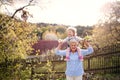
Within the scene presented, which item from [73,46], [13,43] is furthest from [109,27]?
[73,46]

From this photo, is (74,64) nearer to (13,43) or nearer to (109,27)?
(13,43)

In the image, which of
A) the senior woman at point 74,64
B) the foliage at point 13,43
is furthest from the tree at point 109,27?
the senior woman at point 74,64

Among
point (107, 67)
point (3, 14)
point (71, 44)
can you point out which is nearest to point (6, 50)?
point (3, 14)

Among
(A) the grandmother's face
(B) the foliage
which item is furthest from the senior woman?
(B) the foliage

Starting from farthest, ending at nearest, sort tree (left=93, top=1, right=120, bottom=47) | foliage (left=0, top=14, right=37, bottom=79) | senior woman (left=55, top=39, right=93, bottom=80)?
1. tree (left=93, top=1, right=120, bottom=47)
2. foliage (left=0, top=14, right=37, bottom=79)
3. senior woman (left=55, top=39, right=93, bottom=80)

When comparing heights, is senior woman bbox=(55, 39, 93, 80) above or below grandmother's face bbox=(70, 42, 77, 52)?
below

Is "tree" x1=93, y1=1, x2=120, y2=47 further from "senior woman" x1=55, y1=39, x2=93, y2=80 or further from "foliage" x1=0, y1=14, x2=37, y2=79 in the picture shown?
"senior woman" x1=55, y1=39, x2=93, y2=80

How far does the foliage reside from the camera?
1293 cm

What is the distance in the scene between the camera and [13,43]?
1448cm

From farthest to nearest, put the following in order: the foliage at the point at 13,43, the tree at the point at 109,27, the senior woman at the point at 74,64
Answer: the tree at the point at 109,27 → the foliage at the point at 13,43 → the senior woman at the point at 74,64

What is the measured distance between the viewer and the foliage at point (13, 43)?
1293 centimetres

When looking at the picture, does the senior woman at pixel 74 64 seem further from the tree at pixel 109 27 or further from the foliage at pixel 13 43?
the tree at pixel 109 27

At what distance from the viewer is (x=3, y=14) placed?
15.7m

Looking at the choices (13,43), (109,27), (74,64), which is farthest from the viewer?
(109,27)
